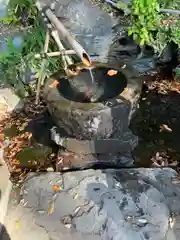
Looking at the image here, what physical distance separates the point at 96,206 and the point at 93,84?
5.67ft

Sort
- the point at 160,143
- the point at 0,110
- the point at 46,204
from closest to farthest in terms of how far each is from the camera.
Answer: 1. the point at 46,204
2. the point at 160,143
3. the point at 0,110

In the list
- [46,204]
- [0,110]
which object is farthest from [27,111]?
[46,204]

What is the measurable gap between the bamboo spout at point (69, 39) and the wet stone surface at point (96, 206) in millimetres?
1402

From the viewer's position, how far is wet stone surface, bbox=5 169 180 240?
11.7 ft

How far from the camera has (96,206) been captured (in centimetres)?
379

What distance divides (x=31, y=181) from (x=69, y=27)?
122 inches

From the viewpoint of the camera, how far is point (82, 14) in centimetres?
612

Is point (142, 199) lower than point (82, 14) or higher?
lower

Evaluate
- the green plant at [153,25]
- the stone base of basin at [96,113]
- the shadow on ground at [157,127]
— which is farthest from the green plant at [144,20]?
the stone base of basin at [96,113]

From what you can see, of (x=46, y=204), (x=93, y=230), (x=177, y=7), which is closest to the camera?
(x=93, y=230)

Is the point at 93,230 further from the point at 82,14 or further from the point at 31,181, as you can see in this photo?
the point at 82,14

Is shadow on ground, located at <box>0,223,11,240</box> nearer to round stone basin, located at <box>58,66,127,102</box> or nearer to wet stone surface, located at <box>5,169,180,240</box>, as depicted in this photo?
wet stone surface, located at <box>5,169,180,240</box>

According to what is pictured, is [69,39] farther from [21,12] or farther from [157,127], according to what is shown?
[21,12]

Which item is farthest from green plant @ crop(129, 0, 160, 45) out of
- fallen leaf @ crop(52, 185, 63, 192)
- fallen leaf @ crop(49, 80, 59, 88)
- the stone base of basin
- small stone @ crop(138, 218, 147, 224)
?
small stone @ crop(138, 218, 147, 224)
